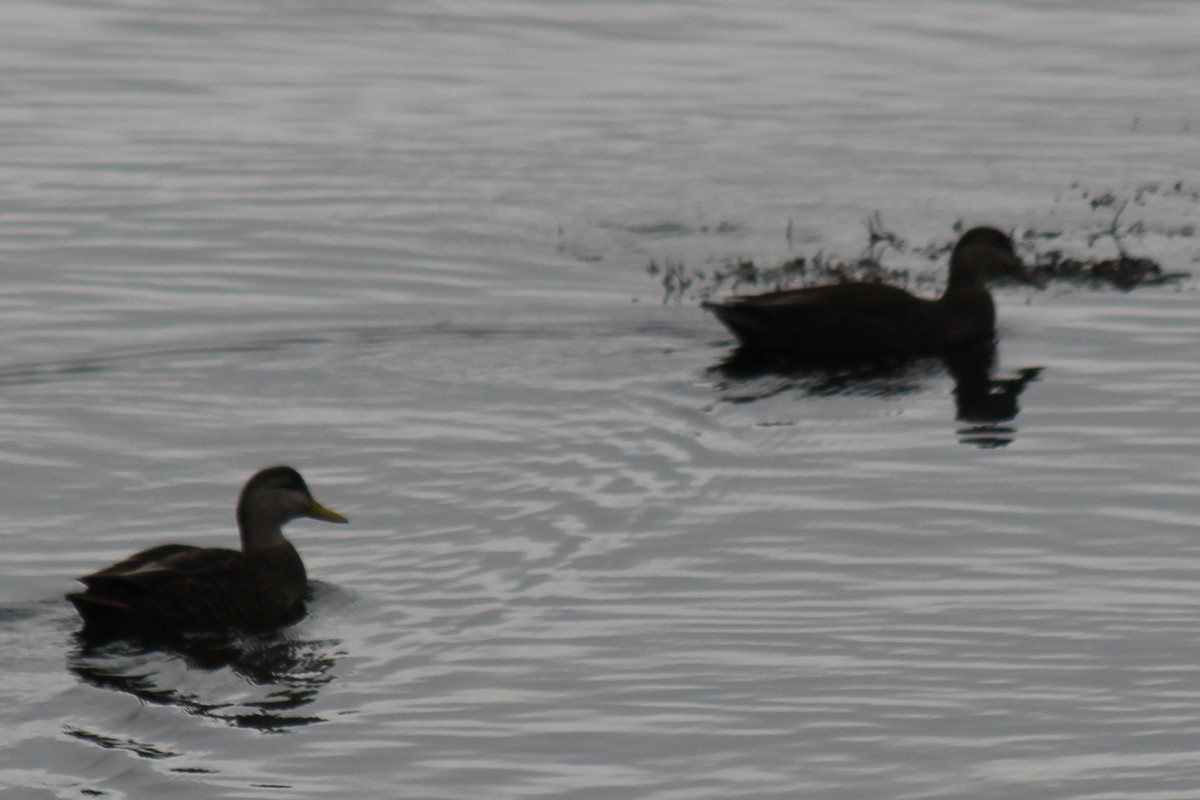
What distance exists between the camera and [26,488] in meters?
12.6

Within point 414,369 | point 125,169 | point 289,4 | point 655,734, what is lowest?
point 655,734

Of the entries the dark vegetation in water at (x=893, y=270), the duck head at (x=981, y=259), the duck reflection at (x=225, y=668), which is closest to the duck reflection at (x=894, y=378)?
the duck head at (x=981, y=259)

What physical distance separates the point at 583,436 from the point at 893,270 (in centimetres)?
516

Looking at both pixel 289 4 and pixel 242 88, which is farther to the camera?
pixel 289 4

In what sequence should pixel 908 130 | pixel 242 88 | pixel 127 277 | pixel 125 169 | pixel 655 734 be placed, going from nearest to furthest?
1. pixel 655 734
2. pixel 127 277
3. pixel 125 169
4. pixel 908 130
5. pixel 242 88

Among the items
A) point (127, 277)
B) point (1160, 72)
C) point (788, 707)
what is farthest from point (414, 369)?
point (1160, 72)

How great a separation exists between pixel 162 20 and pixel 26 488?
16.6 metres

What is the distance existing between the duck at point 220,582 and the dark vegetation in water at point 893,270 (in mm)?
5812

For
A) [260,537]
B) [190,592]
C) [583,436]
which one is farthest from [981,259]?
[190,592]

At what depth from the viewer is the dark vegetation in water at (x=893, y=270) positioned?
17453mm

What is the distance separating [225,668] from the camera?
1056 centimetres

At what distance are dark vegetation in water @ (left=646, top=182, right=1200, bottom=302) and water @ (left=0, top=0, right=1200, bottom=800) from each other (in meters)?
0.19

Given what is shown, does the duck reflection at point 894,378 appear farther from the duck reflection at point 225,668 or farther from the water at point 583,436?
the duck reflection at point 225,668

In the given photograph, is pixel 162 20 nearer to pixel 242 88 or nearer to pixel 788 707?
pixel 242 88
